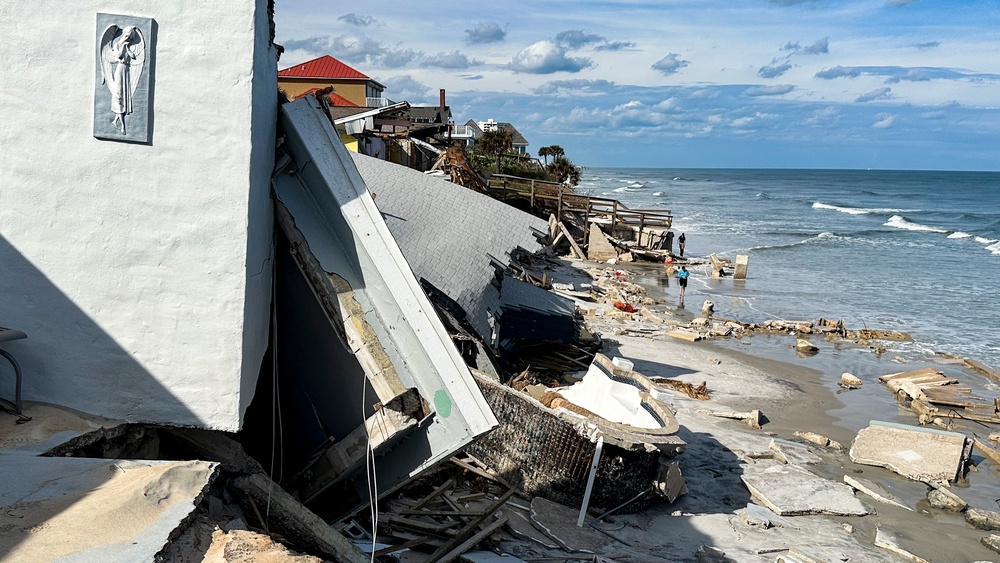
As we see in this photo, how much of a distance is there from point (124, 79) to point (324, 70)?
51610 millimetres

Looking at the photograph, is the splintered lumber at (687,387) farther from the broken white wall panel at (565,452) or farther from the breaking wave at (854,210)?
the breaking wave at (854,210)

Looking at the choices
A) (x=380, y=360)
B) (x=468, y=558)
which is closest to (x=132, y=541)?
(x=380, y=360)

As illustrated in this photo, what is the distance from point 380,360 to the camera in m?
5.64

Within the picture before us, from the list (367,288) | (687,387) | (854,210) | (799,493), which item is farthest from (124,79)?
(854,210)

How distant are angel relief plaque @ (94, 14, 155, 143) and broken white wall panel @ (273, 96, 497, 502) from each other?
997mm

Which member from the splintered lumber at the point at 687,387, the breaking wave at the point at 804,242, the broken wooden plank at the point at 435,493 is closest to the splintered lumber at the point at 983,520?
the splintered lumber at the point at 687,387

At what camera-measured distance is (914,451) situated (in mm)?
12602

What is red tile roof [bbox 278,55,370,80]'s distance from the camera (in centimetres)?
5309

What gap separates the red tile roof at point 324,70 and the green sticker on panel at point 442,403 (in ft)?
166

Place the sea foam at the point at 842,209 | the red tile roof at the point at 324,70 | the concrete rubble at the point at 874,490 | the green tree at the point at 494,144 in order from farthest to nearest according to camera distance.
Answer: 1. the sea foam at the point at 842,209
2. the red tile roof at the point at 324,70
3. the green tree at the point at 494,144
4. the concrete rubble at the point at 874,490

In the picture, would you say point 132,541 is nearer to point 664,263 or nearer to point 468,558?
point 468,558

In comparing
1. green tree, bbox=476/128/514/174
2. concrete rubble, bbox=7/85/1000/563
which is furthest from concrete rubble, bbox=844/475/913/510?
green tree, bbox=476/128/514/174

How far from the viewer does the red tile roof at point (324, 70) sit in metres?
53.1

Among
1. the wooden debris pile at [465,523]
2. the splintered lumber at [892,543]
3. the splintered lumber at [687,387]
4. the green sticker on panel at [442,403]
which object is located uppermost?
the green sticker on panel at [442,403]
